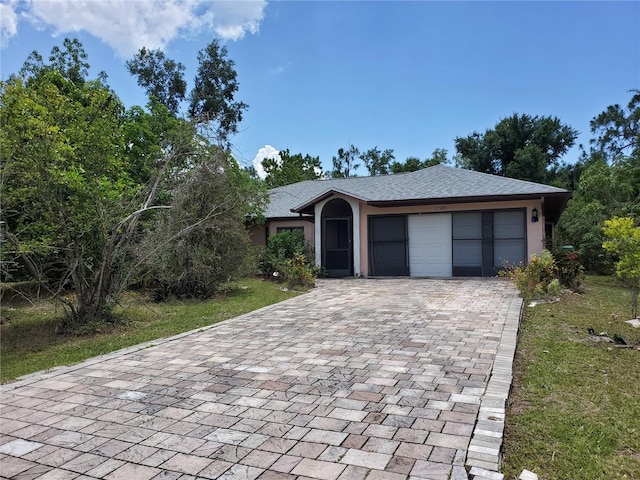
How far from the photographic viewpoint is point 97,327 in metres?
6.95

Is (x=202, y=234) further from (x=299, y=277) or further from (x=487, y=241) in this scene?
(x=487, y=241)

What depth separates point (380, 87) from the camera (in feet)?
60.6

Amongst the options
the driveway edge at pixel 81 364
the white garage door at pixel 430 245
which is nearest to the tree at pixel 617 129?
the white garage door at pixel 430 245

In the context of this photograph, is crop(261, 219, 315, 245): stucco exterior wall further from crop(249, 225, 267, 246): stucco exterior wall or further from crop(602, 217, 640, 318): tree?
crop(602, 217, 640, 318): tree

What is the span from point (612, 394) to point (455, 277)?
33.5 ft

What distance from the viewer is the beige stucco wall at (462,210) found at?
1300 cm

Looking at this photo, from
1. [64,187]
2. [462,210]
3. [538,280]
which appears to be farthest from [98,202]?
[462,210]

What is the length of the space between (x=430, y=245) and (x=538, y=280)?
4.93 meters

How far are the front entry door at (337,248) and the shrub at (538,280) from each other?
21.9 ft

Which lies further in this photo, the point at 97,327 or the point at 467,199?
the point at 467,199

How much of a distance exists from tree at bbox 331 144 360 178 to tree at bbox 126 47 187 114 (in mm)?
19284

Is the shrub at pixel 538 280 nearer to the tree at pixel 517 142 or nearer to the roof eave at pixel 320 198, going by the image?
the roof eave at pixel 320 198

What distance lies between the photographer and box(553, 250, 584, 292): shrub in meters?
10.3

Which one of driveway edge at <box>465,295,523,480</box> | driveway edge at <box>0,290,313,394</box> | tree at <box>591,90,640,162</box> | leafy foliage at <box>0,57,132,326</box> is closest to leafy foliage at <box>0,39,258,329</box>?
leafy foliage at <box>0,57,132,326</box>
